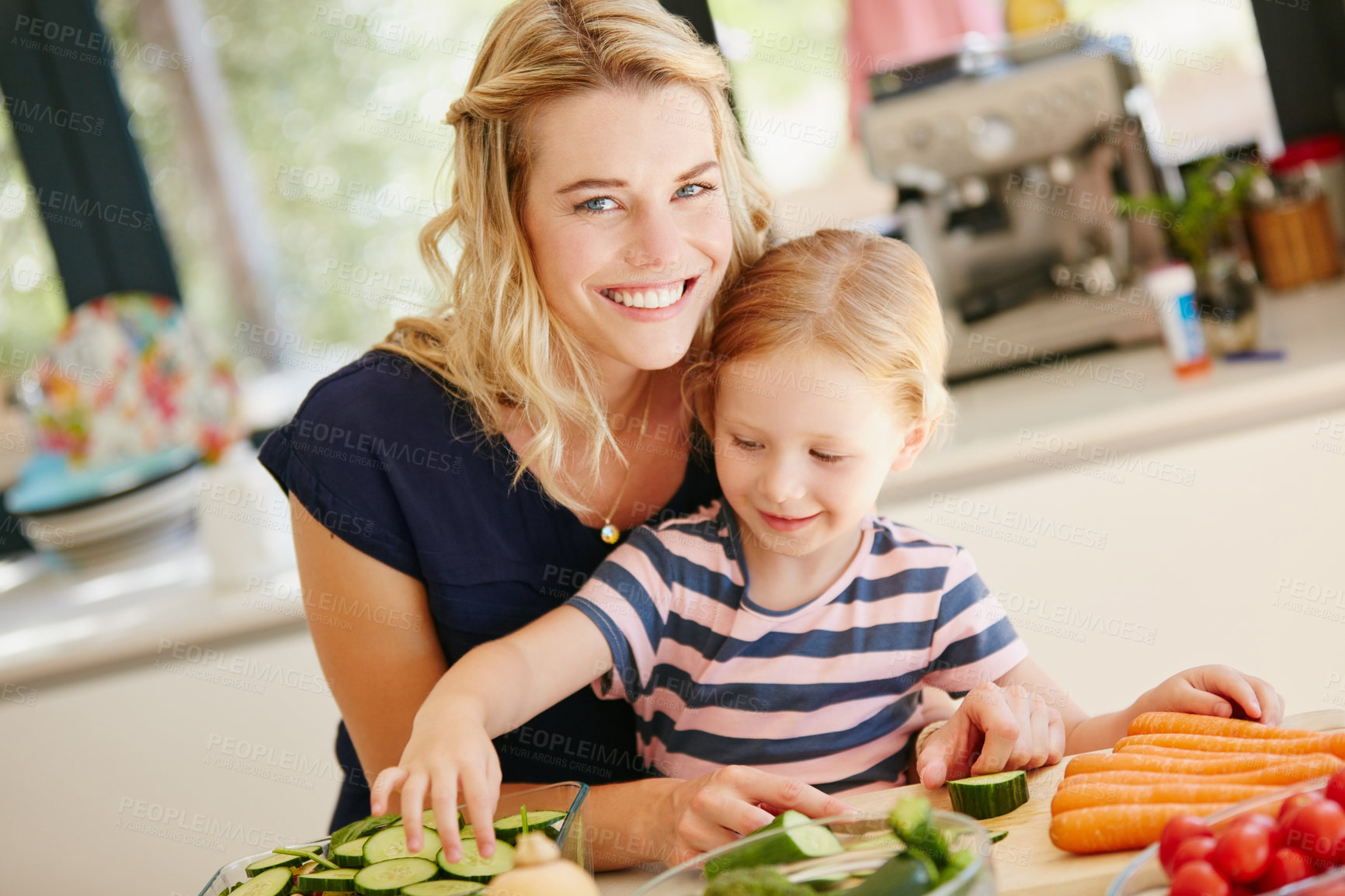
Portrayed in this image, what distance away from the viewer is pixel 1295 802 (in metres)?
0.71

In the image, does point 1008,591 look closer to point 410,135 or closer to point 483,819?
point 483,819

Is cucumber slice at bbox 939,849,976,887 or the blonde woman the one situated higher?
the blonde woman

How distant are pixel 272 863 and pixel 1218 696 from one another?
0.79 metres

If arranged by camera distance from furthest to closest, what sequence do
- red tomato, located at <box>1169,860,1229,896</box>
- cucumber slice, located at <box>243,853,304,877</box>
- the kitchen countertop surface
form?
1. the kitchen countertop surface
2. cucumber slice, located at <box>243,853,304,877</box>
3. red tomato, located at <box>1169,860,1229,896</box>

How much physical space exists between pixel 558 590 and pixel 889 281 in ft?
1.73

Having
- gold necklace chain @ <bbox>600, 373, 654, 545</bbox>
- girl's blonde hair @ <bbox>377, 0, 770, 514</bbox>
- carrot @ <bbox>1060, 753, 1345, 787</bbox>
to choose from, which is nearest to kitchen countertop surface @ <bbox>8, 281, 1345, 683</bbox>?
gold necklace chain @ <bbox>600, 373, 654, 545</bbox>

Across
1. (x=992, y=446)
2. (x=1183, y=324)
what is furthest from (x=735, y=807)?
(x=1183, y=324)

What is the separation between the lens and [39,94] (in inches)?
110

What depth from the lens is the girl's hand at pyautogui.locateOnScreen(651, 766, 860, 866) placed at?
0.93 metres

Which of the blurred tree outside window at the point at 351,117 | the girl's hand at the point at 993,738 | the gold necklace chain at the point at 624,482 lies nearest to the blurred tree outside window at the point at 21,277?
the blurred tree outside window at the point at 351,117

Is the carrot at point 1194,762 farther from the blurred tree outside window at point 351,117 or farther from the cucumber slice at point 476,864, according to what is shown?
the blurred tree outside window at point 351,117

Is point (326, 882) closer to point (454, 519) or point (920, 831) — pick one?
point (920, 831)

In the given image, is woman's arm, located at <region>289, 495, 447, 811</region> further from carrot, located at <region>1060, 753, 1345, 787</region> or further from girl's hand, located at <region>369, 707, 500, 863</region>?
carrot, located at <region>1060, 753, 1345, 787</region>

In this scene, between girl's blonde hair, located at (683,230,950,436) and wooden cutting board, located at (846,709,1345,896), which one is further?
girl's blonde hair, located at (683,230,950,436)
